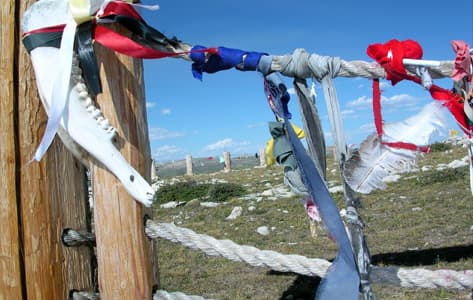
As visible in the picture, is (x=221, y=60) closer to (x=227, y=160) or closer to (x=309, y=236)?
(x=309, y=236)

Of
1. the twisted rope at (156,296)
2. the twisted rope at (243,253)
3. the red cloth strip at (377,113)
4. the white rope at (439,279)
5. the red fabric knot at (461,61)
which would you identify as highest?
the red fabric knot at (461,61)

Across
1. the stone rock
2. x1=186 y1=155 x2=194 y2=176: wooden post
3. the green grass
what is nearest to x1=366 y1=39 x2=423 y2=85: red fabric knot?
the green grass

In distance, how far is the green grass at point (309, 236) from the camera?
4.36 m

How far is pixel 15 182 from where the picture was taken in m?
1.92

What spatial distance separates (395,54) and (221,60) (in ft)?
1.93

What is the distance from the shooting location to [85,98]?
170 centimetres

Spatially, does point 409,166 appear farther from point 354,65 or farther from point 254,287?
point 254,287

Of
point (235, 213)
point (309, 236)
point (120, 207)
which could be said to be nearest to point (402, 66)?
point (120, 207)

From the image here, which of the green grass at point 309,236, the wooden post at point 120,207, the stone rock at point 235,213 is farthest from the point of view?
the stone rock at point 235,213

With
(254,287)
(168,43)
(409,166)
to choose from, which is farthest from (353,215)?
(254,287)

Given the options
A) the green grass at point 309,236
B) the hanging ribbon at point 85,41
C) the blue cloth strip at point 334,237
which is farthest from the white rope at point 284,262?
the green grass at point 309,236

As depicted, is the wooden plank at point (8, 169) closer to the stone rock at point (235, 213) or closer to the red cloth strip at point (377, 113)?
the red cloth strip at point (377, 113)

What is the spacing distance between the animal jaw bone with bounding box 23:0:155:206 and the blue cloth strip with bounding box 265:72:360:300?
520mm

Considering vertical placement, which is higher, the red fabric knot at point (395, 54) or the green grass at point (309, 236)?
the red fabric knot at point (395, 54)
